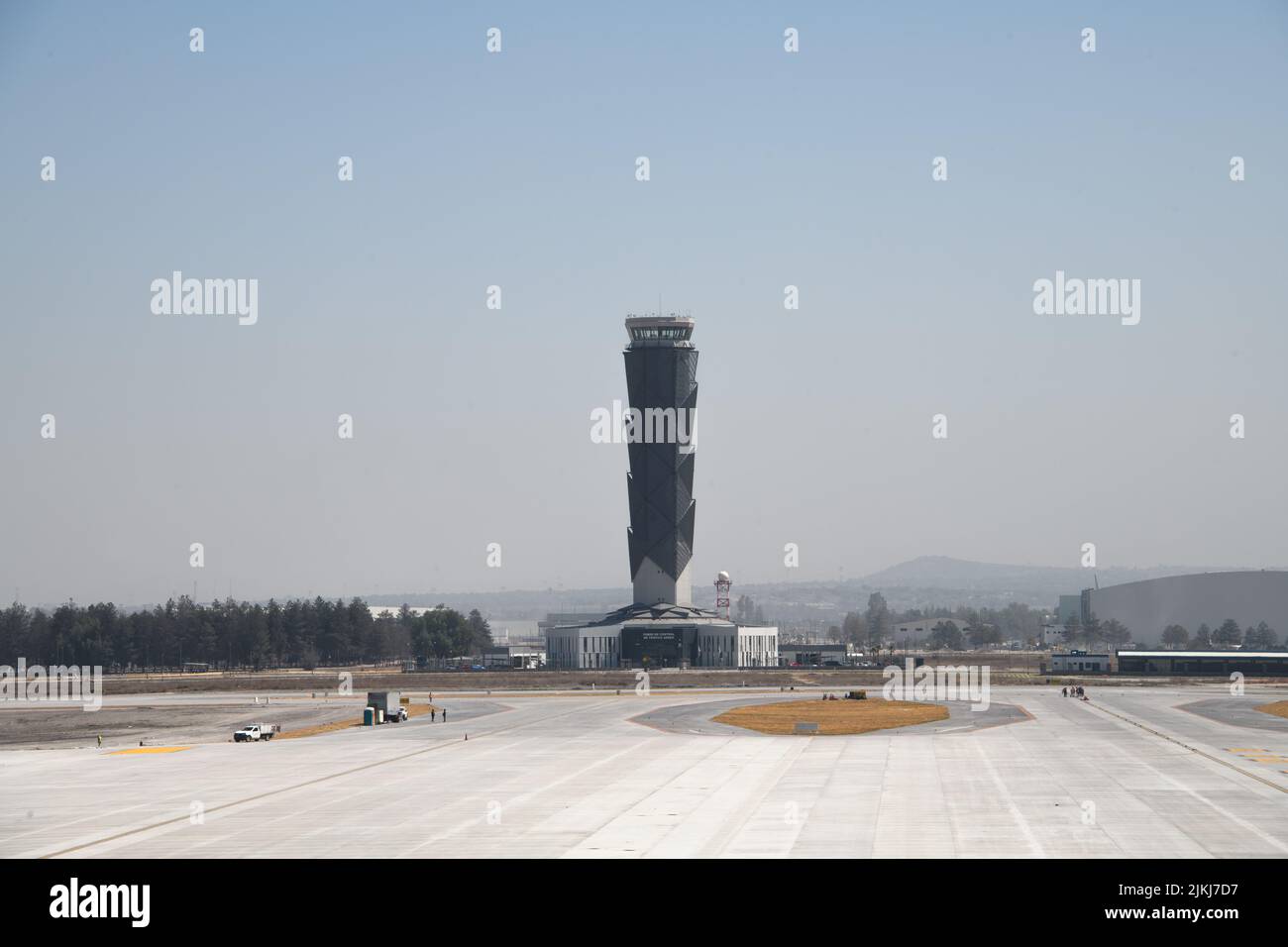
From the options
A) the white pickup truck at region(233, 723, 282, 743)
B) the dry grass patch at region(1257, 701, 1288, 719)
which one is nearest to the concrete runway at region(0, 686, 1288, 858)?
the white pickup truck at region(233, 723, 282, 743)

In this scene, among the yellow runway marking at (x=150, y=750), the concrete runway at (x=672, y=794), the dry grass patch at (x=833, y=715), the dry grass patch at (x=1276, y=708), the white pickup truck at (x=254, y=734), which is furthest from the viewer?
the dry grass patch at (x=1276, y=708)

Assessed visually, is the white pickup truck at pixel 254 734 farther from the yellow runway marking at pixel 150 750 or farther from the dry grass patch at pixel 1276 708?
the dry grass patch at pixel 1276 708

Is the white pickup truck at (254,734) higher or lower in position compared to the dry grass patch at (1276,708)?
higher

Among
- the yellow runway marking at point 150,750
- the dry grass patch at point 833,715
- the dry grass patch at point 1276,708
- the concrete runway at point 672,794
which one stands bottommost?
the dry grass patch at point 1276,708

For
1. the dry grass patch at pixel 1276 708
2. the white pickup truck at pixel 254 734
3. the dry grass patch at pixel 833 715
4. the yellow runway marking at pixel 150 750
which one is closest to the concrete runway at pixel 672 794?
the yellow runway marking at pixel 150 750
